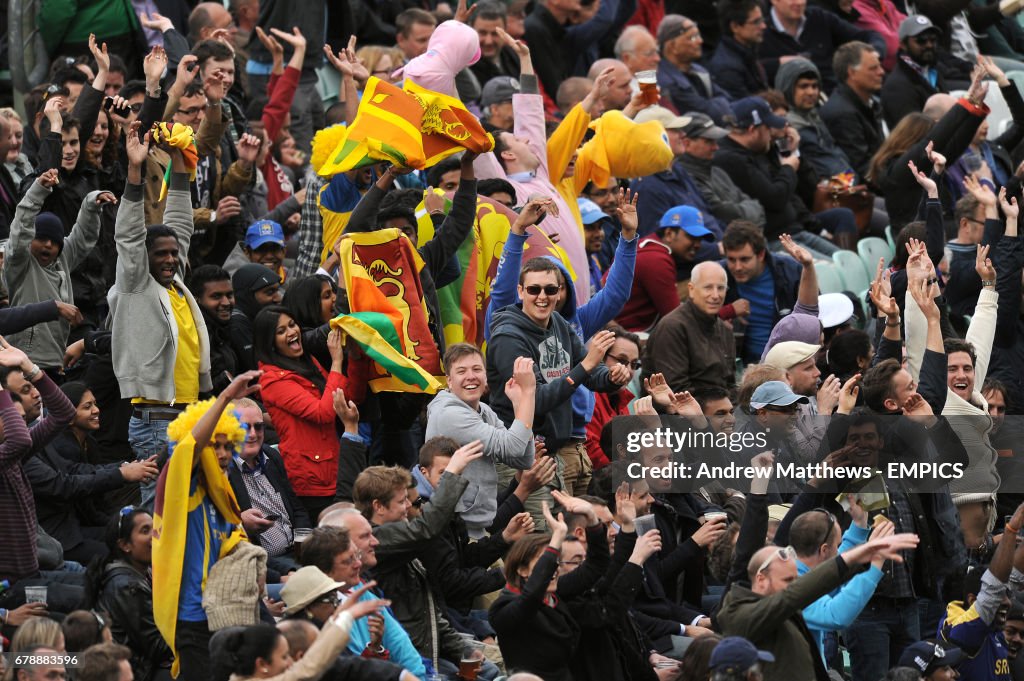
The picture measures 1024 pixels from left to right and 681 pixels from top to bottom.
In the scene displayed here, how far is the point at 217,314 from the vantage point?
10.5 meters

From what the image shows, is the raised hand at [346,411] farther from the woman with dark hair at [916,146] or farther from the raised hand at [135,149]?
the woman with dark hair at [916,146]

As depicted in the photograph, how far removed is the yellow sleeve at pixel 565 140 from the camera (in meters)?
11.6

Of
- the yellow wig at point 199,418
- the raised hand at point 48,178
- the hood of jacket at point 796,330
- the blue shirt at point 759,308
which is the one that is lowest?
the blue shirt at point 759,308

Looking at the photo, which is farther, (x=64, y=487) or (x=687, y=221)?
(x=687, y=221)

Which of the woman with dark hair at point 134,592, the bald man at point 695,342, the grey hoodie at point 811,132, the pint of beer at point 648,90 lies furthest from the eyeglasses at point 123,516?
the grey hoodie at point 811,132

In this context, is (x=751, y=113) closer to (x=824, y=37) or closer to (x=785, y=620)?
(x=824, y=37)

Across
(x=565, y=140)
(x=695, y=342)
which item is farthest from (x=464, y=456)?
(x=565, y=140)

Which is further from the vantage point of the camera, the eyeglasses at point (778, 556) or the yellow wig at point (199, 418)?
the eyeglasses at point (778, 556)

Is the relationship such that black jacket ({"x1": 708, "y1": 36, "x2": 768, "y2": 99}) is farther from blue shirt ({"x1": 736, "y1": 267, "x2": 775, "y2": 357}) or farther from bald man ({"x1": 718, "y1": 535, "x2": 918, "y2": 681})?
bald man ({"x1": 718, "y1": 535, "x2": 918, "y2": 681})

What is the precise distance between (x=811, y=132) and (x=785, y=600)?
8.55 metres

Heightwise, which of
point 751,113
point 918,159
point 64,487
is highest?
point 64,487

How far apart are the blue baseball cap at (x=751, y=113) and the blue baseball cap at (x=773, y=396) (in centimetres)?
458

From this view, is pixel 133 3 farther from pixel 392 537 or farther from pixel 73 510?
pixel 392 537

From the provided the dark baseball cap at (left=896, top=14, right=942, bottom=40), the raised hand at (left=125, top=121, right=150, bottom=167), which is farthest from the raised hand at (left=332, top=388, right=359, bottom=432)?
the dark baseball cap at (left=896, top=14, right=942, bottom=40)
